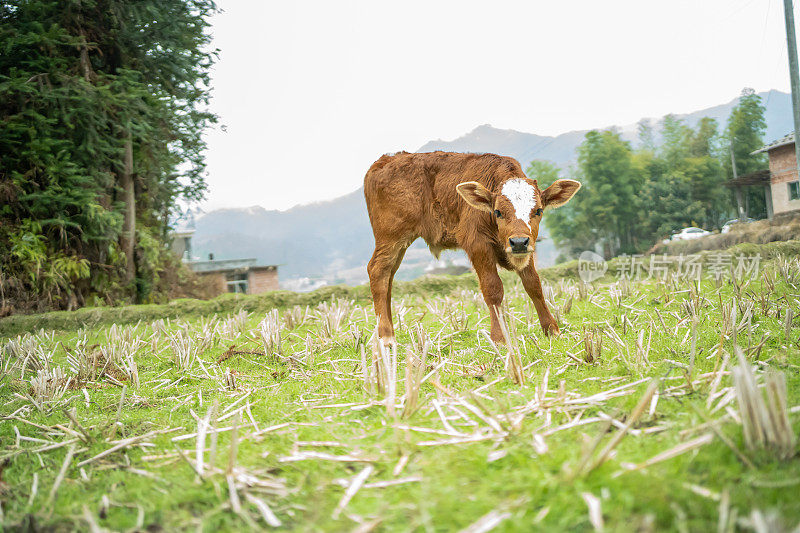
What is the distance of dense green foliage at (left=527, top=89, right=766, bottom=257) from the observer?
46.3 metres

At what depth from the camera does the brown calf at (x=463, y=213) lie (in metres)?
3.50

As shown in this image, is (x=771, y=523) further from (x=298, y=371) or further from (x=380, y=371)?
(x=298, y=371)

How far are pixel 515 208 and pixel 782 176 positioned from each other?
28.4m

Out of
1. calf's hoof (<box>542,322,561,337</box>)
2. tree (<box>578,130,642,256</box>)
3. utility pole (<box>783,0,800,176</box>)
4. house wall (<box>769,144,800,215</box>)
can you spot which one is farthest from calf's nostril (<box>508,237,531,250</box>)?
tree (<box>578,130,642,256</box>)

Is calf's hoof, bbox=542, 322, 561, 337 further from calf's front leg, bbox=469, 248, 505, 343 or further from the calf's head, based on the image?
the calf's head

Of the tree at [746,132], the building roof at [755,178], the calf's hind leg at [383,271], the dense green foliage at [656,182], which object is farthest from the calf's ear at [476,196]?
the tree at [746,132]

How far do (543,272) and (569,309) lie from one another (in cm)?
600

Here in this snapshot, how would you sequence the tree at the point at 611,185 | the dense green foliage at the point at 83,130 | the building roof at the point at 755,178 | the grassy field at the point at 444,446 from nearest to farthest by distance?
the grassy field at the point at 444,446 → the dense green foliage at the point at 83,130 → the building roof at the point at 755,178 → the tree at the point at 611,185

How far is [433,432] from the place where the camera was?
1696 mm

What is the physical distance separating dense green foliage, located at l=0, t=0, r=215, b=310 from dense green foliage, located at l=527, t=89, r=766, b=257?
4427 cm

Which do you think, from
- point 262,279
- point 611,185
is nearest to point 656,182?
point 611,185

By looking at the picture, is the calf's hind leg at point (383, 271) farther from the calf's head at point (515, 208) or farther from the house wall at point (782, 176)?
the house wall at point (782, 176)

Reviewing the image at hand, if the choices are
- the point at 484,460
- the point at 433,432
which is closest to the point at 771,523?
the point at 484,460

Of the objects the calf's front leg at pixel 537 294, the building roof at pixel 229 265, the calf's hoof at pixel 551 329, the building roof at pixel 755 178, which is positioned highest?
the building roof at pixel 755 178
